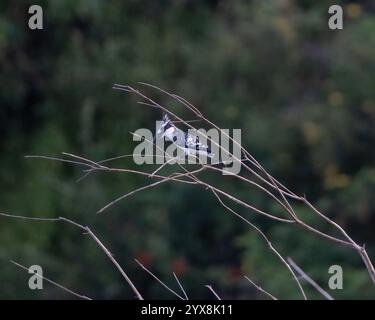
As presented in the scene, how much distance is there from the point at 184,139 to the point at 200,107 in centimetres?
493

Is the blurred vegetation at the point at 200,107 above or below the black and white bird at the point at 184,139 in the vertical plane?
above

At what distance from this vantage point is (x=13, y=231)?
7.62 metres

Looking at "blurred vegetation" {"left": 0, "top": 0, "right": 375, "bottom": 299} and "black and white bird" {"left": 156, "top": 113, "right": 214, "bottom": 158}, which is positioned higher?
"blurred vegetation" {"left": 0, "top": 0, "right": 375, "bottom": 299}

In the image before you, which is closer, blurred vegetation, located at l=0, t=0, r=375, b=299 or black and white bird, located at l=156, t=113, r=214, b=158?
black and white bird, located at l=156, t=113, r=214, b=158

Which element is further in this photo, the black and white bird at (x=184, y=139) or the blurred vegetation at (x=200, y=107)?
the blurred vegetation at (x=200, y=107)

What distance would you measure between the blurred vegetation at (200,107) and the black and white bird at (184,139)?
13.7 feet

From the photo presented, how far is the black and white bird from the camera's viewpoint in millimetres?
2250

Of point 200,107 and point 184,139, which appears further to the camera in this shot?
point 200,107

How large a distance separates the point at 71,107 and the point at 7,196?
0.85 m

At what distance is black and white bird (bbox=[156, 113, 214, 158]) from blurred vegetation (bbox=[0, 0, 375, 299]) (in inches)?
164

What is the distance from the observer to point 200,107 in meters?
7.33

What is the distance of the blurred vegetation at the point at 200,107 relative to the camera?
6.84 m

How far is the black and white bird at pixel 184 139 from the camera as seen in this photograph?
2.25 metres
